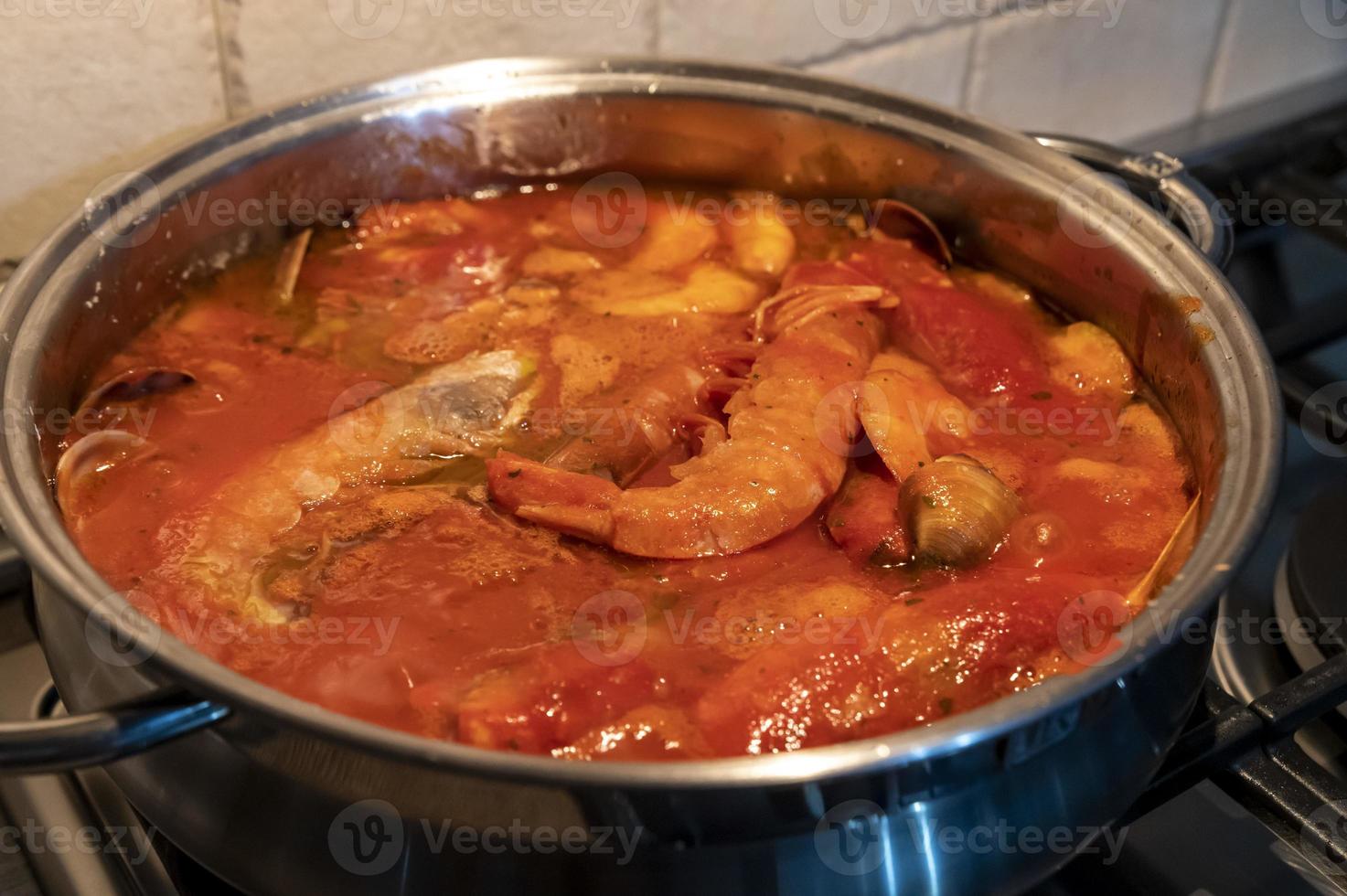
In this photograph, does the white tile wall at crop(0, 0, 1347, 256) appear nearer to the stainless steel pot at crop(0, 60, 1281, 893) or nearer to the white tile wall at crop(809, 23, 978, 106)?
the white tile wall at crop(809, 23, 978, 106)

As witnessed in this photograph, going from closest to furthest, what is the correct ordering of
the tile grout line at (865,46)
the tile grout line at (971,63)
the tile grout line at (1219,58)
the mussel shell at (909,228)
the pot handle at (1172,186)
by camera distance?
the pot handle at (1172,186) → the mussel shell at (909,228) → the tile grout line at (865,46) → the tile grout line at (971,63) → the tile grout line at (1219,58)

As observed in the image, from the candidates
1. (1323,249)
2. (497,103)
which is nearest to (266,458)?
(497,103)

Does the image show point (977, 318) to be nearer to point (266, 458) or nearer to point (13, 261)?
point (266, 458)

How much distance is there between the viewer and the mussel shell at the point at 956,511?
125cm

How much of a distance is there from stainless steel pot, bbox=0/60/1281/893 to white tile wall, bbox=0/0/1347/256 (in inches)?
5.1

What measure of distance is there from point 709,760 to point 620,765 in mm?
90

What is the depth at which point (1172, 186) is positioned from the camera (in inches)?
61.2

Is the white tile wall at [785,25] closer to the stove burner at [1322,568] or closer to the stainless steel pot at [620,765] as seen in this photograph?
the stainless steel pot at [620,765]

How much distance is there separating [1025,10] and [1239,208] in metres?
0.53

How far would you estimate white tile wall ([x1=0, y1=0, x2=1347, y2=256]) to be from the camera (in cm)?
157

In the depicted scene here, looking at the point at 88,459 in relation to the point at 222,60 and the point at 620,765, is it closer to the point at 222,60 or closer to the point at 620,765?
the point at 222,60

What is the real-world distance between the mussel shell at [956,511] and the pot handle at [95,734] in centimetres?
70

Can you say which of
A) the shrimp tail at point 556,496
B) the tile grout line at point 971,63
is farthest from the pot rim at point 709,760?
the tile grout line at point 971,63

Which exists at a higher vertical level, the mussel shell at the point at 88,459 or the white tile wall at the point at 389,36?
the white tile wall at the point at 389,36
